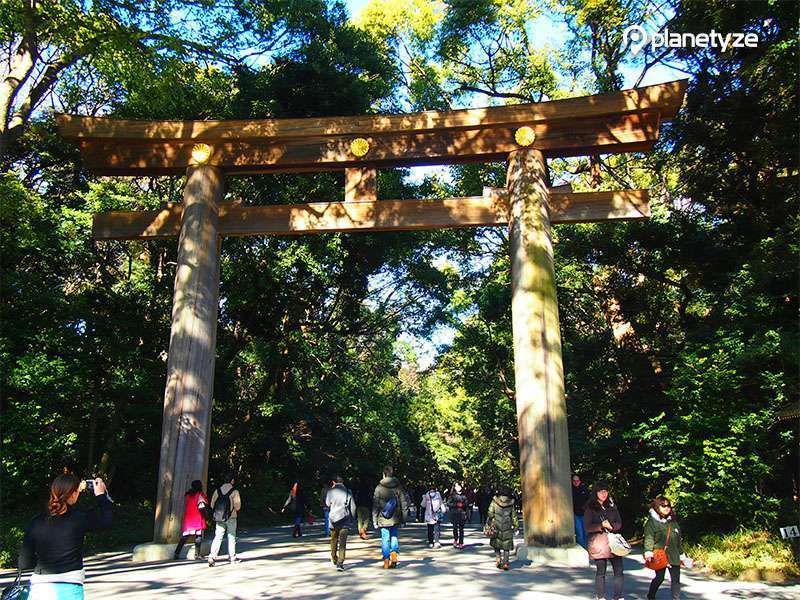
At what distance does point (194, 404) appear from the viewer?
9.73 m

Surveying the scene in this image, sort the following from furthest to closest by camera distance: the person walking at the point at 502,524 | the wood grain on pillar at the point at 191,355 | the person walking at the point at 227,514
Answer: the wood grain on pillar at the point at 191,355
the person walking at the point at 227,514
the person walking at the point at 502,524

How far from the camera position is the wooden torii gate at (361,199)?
9.56 meters

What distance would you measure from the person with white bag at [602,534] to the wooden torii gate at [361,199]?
2451 mm

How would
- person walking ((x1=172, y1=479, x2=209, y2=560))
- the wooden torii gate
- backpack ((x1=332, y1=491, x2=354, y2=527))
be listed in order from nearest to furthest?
backpack ((x1=332, y1=491, x2=354, y2=527))
person walking ((x1=172, y1=479, x2=209, y2=560))
the wooden torii gate

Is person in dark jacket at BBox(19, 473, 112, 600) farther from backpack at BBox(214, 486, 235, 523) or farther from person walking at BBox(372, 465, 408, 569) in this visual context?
backpack at BBox(214, 486, 235, 523)

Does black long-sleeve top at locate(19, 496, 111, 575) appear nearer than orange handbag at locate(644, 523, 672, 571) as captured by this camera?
Yes

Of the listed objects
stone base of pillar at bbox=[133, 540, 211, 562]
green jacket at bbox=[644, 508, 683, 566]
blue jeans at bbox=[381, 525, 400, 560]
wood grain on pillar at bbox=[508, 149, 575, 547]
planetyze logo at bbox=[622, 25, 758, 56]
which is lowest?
stone base of pillar at bbox=[133, 540, 211, 562]

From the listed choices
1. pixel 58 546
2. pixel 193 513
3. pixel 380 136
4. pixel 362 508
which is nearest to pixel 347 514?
pixel 193 513

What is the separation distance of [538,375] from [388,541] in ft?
10.7

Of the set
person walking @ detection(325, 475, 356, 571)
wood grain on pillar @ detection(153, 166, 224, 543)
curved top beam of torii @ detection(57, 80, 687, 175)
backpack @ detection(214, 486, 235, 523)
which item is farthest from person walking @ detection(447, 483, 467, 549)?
curved top beam of torii @ detection(57, 80, 687, 175)

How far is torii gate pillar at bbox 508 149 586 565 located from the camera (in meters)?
8.80

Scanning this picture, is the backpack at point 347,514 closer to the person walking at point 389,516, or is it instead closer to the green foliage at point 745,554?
the person walking at point 389,516

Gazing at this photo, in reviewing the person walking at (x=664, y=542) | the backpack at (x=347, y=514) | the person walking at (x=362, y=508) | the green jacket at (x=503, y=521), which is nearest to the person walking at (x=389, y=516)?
the backpack at (x=347, y=514)

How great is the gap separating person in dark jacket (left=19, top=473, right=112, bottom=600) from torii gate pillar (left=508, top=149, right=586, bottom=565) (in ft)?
21.3
